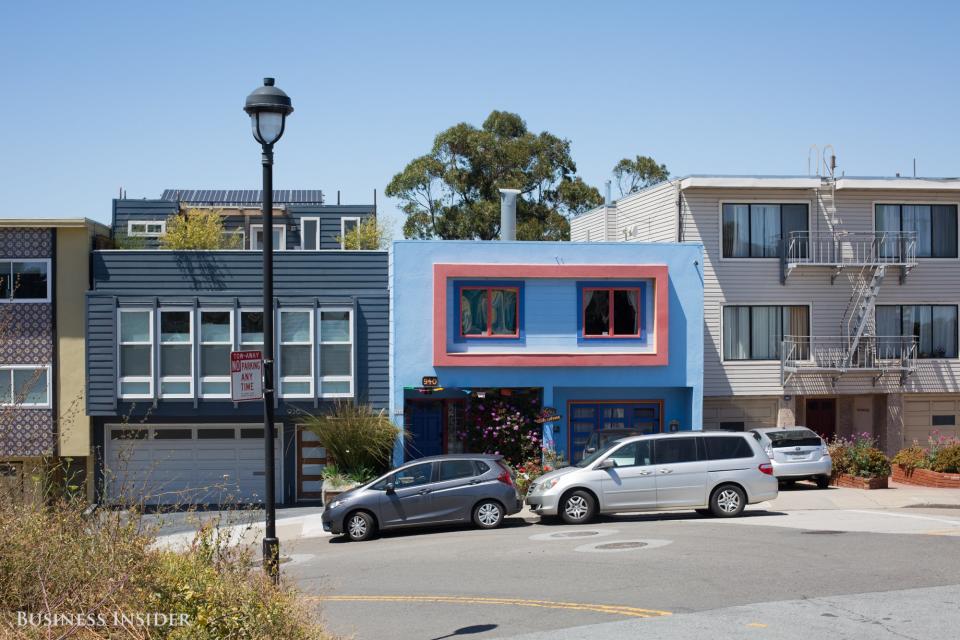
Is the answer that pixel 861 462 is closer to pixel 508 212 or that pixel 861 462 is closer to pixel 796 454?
pixel 796 454

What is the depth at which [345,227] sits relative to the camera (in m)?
34.3

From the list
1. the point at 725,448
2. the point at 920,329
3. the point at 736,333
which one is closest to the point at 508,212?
the point at 736,333

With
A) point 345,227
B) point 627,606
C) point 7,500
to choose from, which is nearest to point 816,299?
point 345,227

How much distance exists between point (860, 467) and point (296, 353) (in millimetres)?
14006

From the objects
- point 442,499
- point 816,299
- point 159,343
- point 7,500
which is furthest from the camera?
point 816,299

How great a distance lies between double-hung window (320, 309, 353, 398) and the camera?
2606 cm

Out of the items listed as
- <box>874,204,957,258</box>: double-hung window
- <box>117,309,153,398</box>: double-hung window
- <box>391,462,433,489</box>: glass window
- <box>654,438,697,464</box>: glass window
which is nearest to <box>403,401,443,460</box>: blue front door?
<box>117,309,153,398</box>: double-hung window

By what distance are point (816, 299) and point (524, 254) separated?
9.32 m

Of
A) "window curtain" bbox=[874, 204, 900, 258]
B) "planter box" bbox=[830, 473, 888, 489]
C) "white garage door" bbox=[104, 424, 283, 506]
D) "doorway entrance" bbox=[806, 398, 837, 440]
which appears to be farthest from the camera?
"doorway entrance" bbox=[806, 398, 837, 440]

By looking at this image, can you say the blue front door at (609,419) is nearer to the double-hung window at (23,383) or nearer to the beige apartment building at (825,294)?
the beige apartment building at (825,294)

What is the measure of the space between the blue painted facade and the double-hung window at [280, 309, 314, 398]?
6.87ft

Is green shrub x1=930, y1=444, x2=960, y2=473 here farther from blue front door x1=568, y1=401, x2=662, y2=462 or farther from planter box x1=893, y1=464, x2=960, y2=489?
blue front door x1=568, y1=401, x2=662, y2=462

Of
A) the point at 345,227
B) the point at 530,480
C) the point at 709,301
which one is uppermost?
the point at 345,227

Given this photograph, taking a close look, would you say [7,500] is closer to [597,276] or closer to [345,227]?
[597,276]
